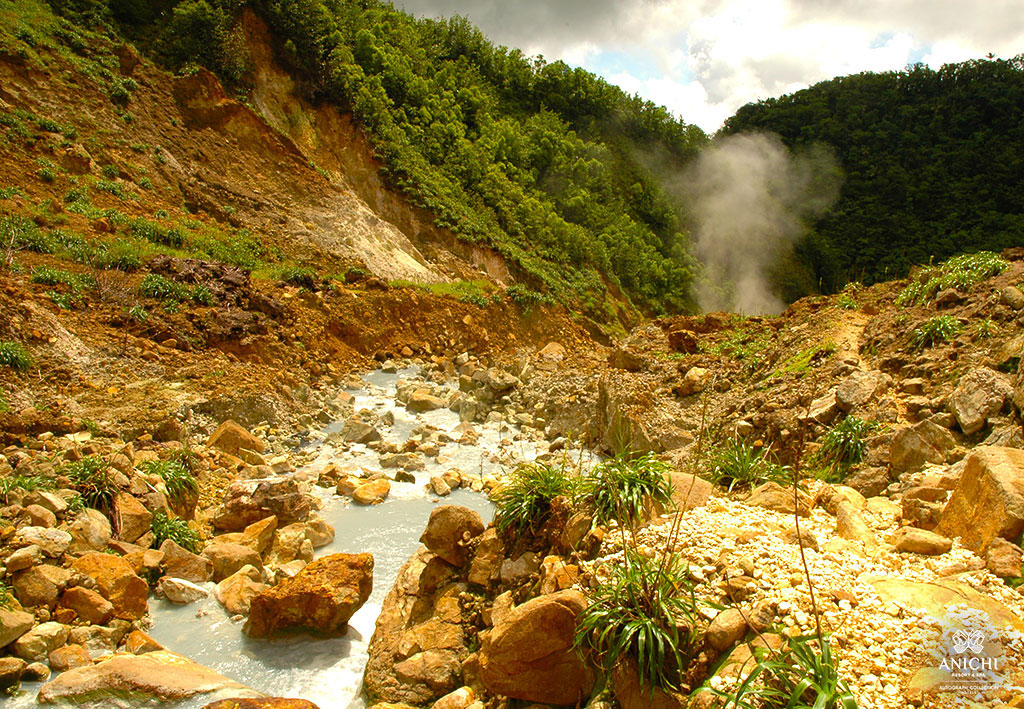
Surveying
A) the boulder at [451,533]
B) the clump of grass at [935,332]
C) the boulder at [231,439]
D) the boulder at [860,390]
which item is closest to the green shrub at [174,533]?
the boulder at [231,439]

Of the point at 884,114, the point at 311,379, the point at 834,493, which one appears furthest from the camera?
the point at 884,114

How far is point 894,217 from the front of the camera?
35812 millimetres

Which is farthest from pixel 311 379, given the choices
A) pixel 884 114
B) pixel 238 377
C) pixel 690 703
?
pixel 884 114

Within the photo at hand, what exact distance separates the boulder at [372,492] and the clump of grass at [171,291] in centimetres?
631

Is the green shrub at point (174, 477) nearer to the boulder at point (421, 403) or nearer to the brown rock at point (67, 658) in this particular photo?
the brown rock at point (67, 658)

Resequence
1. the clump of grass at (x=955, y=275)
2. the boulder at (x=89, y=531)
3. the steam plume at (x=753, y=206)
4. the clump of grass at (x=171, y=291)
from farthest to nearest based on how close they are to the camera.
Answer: the steam plume at (x=753, y=206)
the clump of grass at (x=171, y=291)
the clump of grass at (x=955, y=275)
the boulder at (x=89, y=531)

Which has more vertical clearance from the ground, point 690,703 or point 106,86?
point 106,86

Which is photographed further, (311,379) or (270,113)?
(270,113)

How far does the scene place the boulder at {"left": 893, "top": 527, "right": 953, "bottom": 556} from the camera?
346 cm

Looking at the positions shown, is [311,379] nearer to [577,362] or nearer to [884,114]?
[577,362]

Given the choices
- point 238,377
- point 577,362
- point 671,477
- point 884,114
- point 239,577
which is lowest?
point 239,577

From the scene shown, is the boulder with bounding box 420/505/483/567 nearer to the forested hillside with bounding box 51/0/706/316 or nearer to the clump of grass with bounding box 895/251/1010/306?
the clump of grass with bounding box 895/251/1010/306

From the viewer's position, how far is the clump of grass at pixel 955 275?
25.8 ft

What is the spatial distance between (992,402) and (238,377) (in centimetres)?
1080
